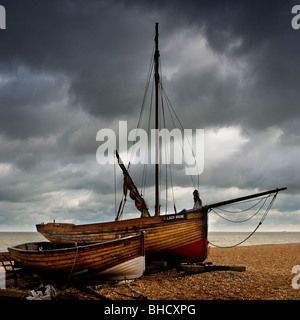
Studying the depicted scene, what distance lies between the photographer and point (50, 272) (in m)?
13.7

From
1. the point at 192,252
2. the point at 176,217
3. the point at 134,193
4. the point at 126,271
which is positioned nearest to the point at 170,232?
the point at 176,217

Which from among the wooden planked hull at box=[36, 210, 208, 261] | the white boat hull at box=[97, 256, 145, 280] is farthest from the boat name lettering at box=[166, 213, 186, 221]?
the white boat hull at box=[97, 256, 145, 280]

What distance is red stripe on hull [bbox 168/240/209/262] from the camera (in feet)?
56.0

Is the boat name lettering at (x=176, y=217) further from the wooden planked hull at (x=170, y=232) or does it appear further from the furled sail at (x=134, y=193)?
the furled sail at (x=134, y=193)

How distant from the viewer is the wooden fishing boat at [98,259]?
12984 mm

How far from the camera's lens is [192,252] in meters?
17.3

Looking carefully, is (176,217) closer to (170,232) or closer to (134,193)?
(170,232)

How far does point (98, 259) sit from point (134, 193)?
915 cm

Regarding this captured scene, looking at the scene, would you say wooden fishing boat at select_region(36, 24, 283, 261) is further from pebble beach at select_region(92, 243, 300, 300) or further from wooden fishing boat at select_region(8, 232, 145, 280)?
wooden fishing boat at select_region(8, 232, 145, 280)

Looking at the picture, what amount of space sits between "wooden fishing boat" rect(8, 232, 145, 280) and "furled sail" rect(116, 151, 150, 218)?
7.06 metres
